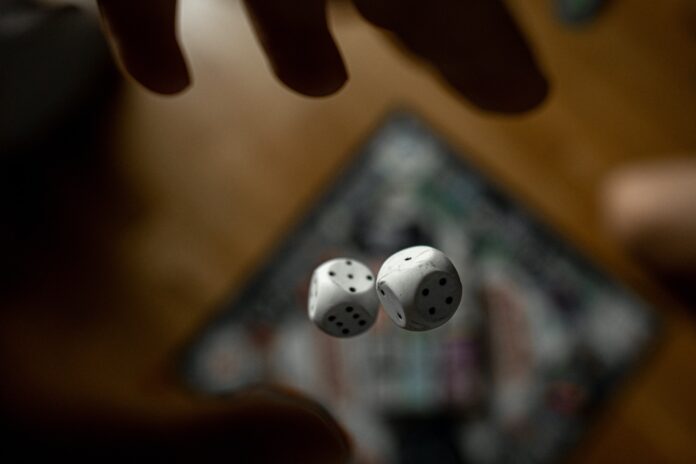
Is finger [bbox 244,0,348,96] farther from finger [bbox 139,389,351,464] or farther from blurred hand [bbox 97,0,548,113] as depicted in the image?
finger [bbox 139,389,351,464]

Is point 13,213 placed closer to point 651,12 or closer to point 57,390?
point 57,390

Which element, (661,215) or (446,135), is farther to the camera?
(446,135)

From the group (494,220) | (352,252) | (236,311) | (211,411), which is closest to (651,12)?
(494,220)

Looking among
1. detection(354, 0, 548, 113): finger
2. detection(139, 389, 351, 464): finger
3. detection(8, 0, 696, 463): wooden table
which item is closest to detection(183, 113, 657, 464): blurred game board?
detection(8, 0, 696, 463): wooden table

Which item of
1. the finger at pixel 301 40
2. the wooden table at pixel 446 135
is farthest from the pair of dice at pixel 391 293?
the wooden table at pixel 446 135

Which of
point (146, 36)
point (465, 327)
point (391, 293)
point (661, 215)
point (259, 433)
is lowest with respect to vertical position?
point (465, 327)

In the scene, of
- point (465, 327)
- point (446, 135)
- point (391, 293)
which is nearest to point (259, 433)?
point (391, 293)

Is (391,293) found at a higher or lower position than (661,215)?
higher

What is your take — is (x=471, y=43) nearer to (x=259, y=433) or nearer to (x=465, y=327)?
(x=259, y=433)
